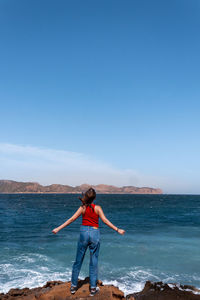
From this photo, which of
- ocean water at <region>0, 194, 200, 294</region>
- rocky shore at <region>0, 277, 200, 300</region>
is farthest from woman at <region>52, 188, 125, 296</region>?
ocean water at <region>0, 194, 200, 294</region>

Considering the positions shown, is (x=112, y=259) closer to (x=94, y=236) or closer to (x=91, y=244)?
(x=91, y=244)

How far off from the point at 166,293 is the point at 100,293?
3.44 metres

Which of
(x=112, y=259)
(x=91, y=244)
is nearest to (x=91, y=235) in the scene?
(x=91, y=244)

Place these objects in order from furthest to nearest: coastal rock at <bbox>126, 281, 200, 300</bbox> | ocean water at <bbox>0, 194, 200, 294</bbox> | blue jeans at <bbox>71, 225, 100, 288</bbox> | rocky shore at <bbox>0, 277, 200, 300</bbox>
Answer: ocean water at <bbox>0, 194, 200, 294</bbox> → coastal rock at <bbox>126, 281, 200, 300</bbox> → rocky shore at <bbox>0, 277, 200, 300</bbox> → blue jeans at <bbox>71, 225, 100, 288</bbox>

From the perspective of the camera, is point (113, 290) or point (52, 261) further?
point (52, 261)

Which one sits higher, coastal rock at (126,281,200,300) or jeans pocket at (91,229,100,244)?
jeans pocket at (91,229,100,244)

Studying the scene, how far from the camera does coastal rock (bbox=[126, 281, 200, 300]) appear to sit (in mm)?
7422

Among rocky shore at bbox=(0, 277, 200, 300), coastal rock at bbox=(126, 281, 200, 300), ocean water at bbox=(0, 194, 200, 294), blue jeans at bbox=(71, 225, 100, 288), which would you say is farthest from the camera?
ocean water at bbox=(0, 194, 200, 294)

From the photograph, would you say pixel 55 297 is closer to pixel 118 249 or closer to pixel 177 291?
pixel 177 291

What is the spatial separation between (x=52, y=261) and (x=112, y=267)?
379 centimetres

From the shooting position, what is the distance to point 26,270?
1217cm

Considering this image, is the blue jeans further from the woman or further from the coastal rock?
the coastal rock

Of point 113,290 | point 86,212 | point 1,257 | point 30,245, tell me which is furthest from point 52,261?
point 86,212

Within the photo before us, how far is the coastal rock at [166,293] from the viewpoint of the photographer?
7422 mm
